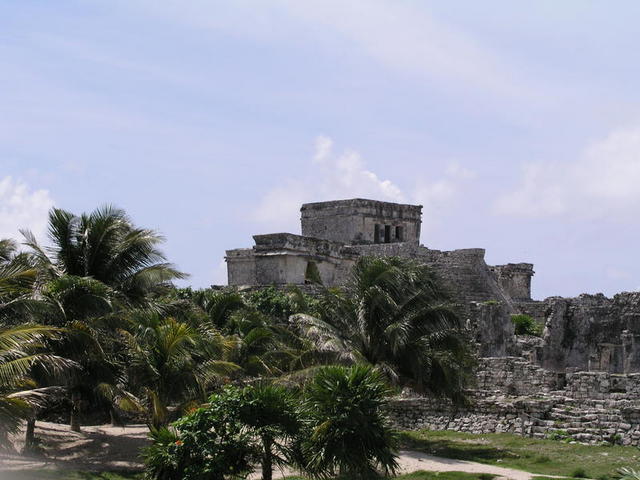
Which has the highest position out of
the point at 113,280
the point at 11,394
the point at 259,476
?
the point at 113,280

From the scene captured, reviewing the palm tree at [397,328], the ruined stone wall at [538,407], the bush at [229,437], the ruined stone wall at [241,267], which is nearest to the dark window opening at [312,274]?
the ruined stone wall at [241,267]

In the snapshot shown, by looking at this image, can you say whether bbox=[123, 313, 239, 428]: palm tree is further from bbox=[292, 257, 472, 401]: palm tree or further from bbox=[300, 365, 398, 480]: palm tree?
bbox=[300, 365, 398, 480]: palm tree

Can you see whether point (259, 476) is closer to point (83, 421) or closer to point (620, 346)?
point (83, 421)

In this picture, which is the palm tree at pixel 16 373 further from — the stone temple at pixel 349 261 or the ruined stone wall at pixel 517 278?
the ruined stone wall at pixel 517 278

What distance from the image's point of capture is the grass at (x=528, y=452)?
16.8 meters

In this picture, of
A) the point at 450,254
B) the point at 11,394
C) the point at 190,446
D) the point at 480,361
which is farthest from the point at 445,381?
the point at 450,254

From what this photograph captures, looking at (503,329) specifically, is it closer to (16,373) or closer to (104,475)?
(104,475)

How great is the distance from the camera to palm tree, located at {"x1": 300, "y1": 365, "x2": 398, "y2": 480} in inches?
595

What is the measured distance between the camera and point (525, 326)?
102 ft

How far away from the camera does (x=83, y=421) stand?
2262cm

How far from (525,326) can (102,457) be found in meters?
15.7

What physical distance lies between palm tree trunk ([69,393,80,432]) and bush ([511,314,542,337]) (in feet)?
45.3

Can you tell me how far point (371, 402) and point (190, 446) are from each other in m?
2.62

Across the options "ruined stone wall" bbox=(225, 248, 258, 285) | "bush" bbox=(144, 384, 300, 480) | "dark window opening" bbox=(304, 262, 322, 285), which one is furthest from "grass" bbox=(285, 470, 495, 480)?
"ruined stone wall" bbox=(225, 248, 258, 285)
